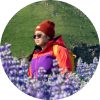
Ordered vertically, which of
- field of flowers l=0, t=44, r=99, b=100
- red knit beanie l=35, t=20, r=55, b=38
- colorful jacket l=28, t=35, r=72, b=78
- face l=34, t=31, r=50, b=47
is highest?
red knit beanie l=35, t=20, r=55, b=38

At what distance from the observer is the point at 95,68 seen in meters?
4.13

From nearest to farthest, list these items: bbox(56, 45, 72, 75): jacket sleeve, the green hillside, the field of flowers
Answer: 1. the field of flowers
2. bbox(56, 45, 72, 75): jacket sleeve
3. the green hillside

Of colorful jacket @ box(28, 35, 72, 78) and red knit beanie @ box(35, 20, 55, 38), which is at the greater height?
red knit beanie @ box(35, 20, 55, 38)

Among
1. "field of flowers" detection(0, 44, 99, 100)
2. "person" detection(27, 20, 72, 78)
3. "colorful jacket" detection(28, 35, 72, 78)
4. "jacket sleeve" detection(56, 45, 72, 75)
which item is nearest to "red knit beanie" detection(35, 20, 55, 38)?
"person" detection(27, 20, 72, 78)

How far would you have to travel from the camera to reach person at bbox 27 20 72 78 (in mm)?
3814

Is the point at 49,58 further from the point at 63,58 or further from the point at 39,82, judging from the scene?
the point at 39,82

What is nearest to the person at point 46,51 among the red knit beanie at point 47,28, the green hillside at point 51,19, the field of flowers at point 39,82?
the red knit beanie at point 47,28

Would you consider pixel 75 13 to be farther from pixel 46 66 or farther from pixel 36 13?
pixel 46 66

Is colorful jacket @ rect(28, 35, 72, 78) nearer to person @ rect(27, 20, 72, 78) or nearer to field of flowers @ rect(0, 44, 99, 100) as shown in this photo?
person @ rect(27, 20, 72, 78)

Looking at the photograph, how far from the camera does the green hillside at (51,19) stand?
15.0 feet

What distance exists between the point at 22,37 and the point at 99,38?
1.85m

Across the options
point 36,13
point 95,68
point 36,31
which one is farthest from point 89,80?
point 36,13

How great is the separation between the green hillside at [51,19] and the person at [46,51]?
348mm

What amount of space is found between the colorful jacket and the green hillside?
0.46 meters
